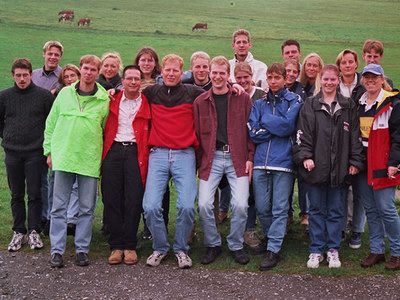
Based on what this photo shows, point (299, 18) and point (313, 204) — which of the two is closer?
point (313, 204)

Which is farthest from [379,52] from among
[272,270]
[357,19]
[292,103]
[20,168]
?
[357,19]

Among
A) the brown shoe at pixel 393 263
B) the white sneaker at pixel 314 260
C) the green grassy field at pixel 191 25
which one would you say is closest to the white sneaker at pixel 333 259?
the white sneaker at pixel 314 260

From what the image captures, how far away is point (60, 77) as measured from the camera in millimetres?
8648

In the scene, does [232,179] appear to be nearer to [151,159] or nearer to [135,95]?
[151,159]

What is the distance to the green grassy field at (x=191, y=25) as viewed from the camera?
37.0 meters

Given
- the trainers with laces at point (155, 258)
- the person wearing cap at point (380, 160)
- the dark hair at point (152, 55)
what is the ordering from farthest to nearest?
1. the dark hair at point (152, 55)
2. the trainers with laces at point (155, 258)
3. the person wearing cap at point (380, 160)

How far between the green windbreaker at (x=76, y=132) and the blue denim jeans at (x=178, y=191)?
79 centimetres

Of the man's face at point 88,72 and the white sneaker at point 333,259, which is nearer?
the white sneaker at point 333,259

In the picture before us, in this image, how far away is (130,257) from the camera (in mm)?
7457

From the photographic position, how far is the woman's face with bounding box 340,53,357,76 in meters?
7.79

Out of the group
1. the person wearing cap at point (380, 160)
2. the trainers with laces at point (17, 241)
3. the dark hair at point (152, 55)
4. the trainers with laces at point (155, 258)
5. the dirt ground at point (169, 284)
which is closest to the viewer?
the dirt ground at point (169, 284)

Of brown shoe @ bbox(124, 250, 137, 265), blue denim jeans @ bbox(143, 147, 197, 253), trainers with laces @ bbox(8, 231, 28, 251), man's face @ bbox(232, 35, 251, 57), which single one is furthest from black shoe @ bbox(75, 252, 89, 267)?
man's face @ bbox(232, 35, 251, 57)

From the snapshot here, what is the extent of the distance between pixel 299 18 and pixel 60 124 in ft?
173

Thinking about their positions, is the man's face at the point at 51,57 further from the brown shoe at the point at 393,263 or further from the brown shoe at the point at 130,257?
the brown shoe at the point at 393,263
